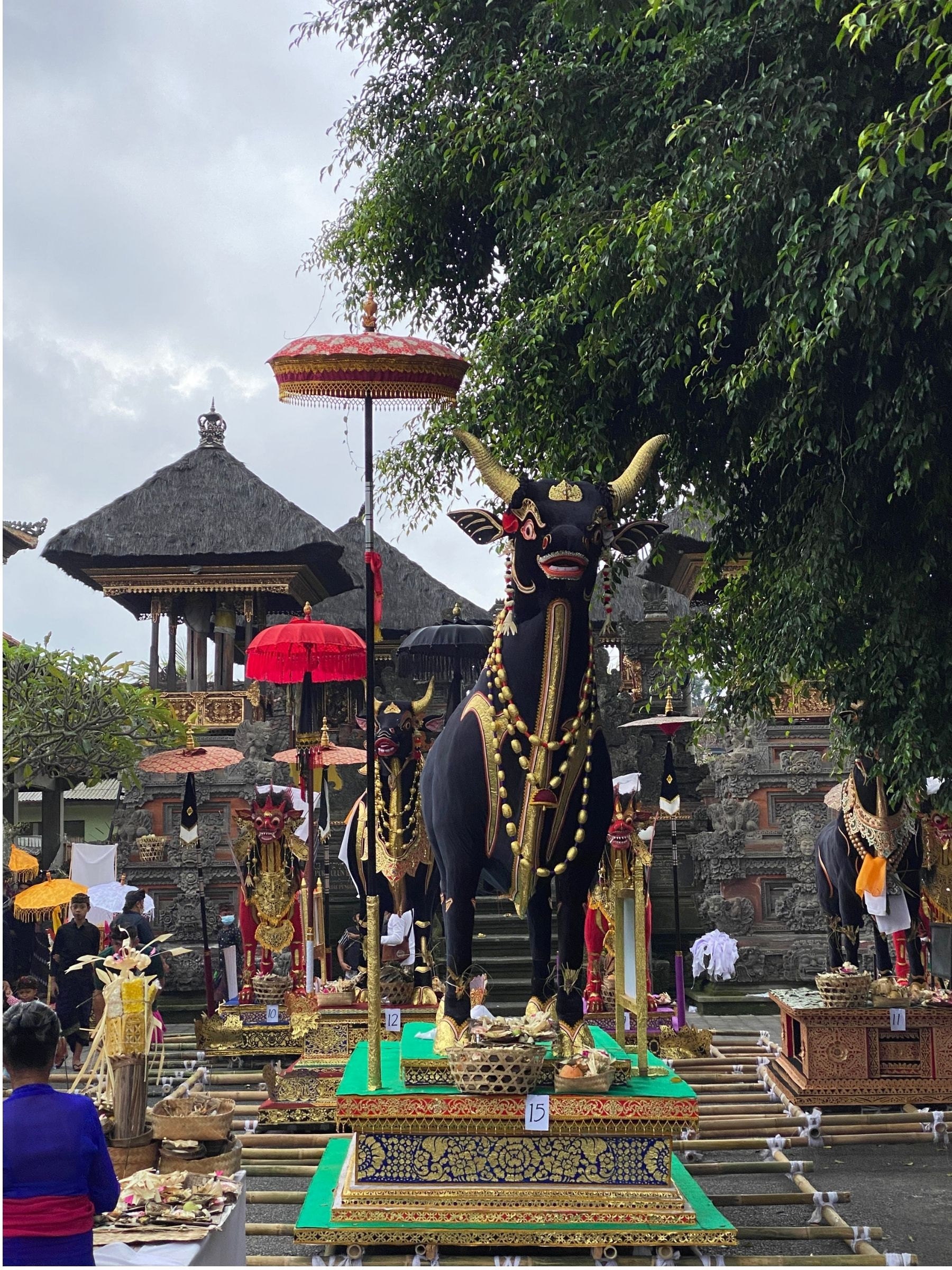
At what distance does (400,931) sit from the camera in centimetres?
963

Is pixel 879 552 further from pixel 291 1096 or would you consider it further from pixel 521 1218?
pixel 291 1096

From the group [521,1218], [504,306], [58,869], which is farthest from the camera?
[58,869]

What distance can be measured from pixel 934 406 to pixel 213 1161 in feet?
15.5

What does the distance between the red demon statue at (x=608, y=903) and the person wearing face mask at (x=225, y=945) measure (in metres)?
3.11

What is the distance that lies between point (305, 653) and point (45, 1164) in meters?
8.02

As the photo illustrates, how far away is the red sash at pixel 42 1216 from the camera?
355 cm

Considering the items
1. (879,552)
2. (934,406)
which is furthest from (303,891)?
(934,406)

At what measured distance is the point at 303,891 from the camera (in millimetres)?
10789

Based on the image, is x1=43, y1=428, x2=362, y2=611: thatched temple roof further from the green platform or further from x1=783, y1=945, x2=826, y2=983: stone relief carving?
the green platform

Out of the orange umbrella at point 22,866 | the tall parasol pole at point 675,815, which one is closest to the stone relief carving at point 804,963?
the tall parasol pole at point 675,815

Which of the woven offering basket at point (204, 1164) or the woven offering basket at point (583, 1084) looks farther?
the woven offering basket at point (583, 1084)

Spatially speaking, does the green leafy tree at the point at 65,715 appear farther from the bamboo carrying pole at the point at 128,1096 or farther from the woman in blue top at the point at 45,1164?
the woman in blue top at the point at 45,1164

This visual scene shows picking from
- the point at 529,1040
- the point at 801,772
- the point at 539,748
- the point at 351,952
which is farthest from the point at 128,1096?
the point at 801,772

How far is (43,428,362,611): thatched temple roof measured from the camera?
785 inches
